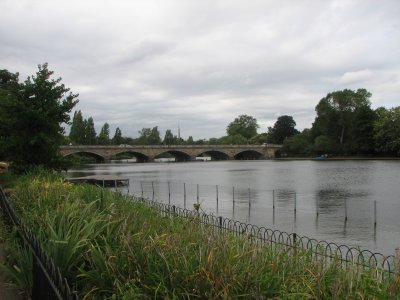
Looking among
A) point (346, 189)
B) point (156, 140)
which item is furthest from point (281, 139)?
point (346, 189)

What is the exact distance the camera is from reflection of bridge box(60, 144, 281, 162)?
11850cm

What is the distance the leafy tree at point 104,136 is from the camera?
5773 inches

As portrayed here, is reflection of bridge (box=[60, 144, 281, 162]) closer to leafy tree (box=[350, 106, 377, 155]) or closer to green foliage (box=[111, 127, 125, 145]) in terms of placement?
green foliage (box=[111, 127, 125, 145])

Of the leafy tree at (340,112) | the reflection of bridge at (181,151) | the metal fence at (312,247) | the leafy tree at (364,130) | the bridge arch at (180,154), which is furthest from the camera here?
the bridge arch at (180,154)

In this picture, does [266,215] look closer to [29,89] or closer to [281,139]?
[29,89]

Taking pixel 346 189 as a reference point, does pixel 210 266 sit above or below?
above

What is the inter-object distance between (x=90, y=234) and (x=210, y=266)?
7.23 ft

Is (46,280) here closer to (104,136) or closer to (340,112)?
(340,112)

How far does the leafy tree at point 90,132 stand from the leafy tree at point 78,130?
1206 mm

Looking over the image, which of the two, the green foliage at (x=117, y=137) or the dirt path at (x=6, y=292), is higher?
the green foliage at (x=117, y=137)

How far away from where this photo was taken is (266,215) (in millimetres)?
24609

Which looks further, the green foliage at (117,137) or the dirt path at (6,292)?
the green foliage at (117,137)

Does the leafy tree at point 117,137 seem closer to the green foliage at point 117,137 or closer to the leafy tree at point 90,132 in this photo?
the green foliage at point 117,137

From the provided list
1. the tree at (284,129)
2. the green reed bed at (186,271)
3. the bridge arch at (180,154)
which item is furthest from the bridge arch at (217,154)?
the green reed bed at (186,271)
